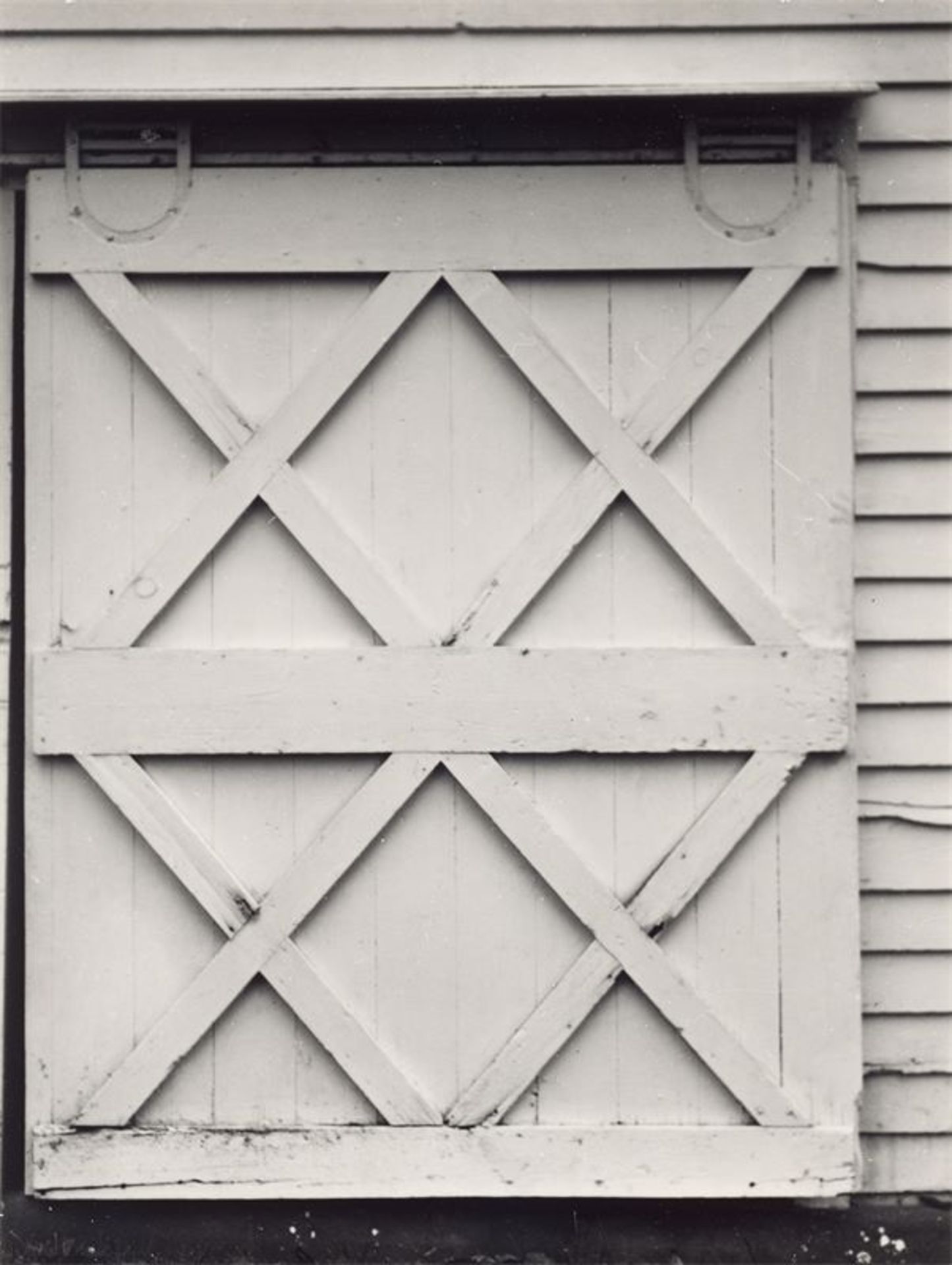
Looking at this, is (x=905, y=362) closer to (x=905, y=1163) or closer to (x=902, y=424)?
(x=902, y=424)

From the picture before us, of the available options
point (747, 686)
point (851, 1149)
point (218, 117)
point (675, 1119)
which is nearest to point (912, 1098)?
point (851, 1149)

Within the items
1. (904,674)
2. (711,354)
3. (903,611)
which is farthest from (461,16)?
(904,674)

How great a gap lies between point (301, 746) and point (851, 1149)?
1.72 m

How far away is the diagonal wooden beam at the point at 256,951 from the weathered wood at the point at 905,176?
1892 millimetres

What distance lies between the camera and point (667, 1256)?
3.83 meters

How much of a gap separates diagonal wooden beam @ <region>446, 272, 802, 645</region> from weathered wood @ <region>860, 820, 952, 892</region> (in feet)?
1.82

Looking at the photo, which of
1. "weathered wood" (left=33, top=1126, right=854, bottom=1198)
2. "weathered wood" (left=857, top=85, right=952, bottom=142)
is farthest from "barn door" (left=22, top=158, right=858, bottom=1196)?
"weathered wood" (left=857, top=85, right=952, bottom=142)

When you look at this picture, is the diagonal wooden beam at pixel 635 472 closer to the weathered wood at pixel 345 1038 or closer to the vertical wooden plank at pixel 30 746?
the vertical wooden plank at pixel 30 746

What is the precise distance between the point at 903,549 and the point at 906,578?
0.08 meters

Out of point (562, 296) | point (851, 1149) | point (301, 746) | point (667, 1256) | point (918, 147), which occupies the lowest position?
point (667, 1256)

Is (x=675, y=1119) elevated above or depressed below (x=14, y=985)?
below

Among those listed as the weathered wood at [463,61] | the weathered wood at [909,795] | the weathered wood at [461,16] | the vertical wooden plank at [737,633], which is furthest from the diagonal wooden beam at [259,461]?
the weathered wood at [909,795]

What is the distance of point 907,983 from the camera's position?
3.83 meters

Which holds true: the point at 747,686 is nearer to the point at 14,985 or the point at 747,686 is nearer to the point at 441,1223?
the point at 441,1223
